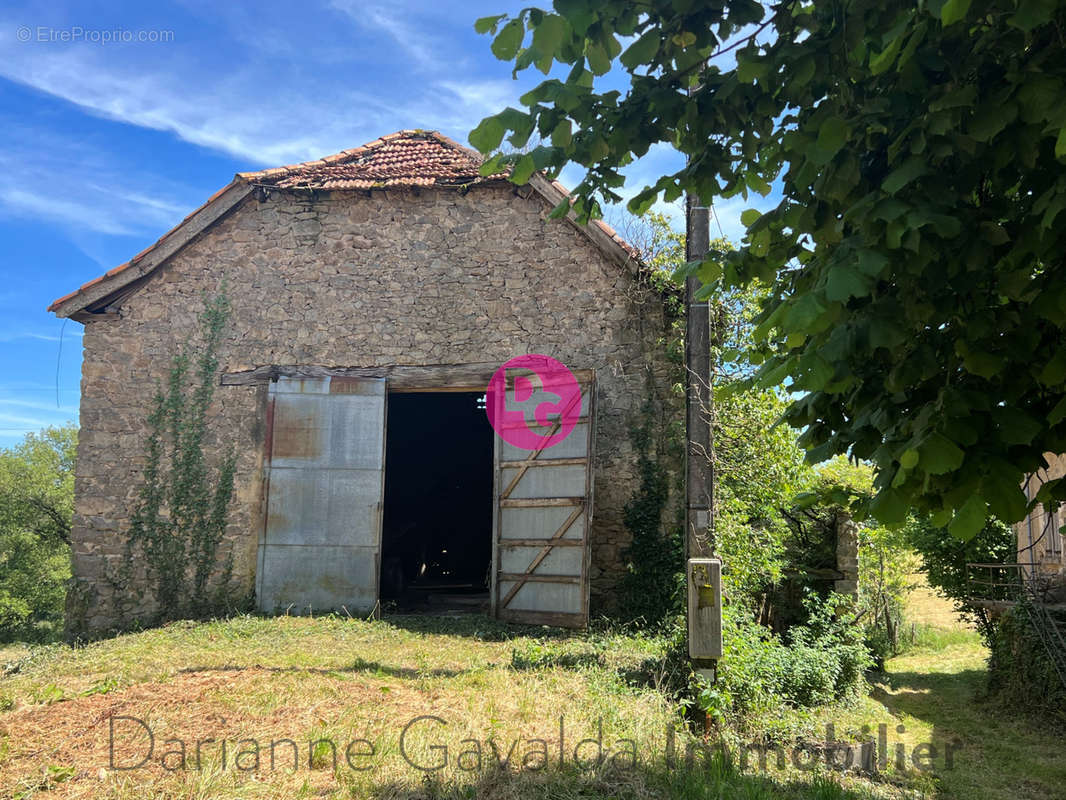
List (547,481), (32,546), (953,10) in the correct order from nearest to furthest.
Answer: (953,10)
(547,481)
(32,546)

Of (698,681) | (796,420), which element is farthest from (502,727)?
(796,420)

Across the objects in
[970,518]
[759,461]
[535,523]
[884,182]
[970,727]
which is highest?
[884,182]

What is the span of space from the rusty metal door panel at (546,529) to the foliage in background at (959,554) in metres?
7.35

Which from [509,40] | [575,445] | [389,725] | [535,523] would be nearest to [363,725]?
[389,725]

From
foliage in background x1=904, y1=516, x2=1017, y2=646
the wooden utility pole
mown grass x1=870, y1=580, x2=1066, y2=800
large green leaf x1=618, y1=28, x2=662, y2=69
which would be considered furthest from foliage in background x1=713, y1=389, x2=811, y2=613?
large green leaf x1=618, y1=28, x2=662, y2=69

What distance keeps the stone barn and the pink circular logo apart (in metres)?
0.14

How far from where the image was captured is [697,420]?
265 inches

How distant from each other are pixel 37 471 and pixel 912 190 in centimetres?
3310

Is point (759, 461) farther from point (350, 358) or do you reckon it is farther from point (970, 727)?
point (350, 358)

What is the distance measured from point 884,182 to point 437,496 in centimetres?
1612

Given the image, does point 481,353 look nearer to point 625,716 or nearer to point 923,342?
point 625,716

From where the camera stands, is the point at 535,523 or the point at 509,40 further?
the point at 535,523

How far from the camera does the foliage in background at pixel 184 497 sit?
9469 mm

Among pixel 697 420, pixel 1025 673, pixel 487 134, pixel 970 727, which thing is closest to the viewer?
pixel 487 134
